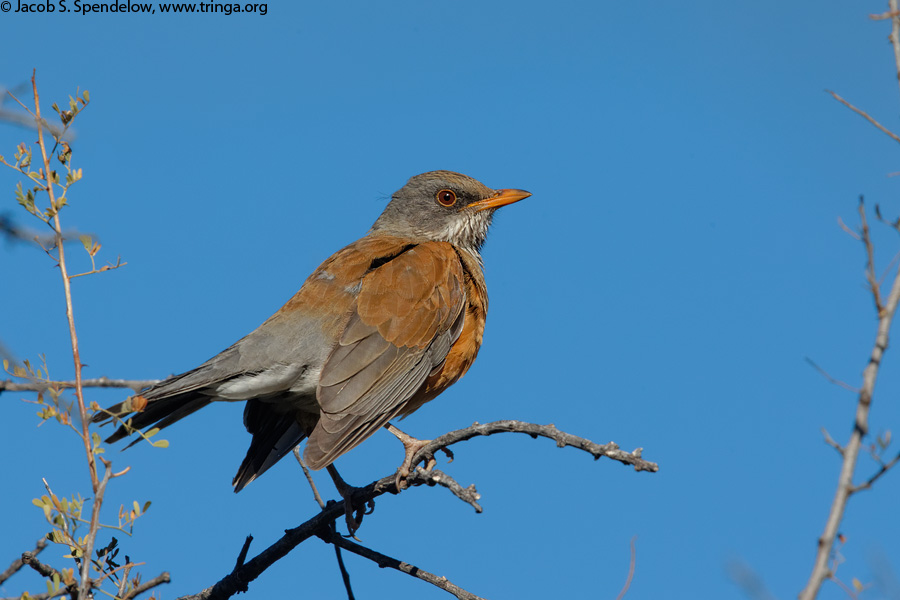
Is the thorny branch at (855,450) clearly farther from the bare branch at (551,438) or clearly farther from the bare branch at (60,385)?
the bare branch at (60,385)

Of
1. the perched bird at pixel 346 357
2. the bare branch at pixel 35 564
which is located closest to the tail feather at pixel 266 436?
the perched bird at pixel 346 357

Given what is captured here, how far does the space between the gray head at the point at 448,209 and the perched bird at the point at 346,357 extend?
29.8 inches

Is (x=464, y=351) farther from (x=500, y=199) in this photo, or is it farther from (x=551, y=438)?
(x=551, y=438)

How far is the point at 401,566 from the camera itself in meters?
4.18

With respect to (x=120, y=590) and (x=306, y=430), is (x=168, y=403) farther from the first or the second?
(x=120, y=590)

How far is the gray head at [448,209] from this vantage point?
25.3 ft

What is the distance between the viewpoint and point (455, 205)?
783 cm

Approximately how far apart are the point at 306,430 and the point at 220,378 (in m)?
0.94

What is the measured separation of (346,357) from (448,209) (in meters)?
2.58

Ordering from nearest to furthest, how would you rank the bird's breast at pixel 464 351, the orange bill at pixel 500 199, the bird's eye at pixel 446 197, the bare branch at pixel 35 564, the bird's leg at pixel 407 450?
the bare branch at pixel 35 564, the bird's leg at pixel 407 450, the bird's breast at pixel 464 351, the orange bill at pixel 500 199, the bird's eye at pixel 446 197

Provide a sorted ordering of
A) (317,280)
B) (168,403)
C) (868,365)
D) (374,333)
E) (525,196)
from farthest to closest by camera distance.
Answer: (525,196)
(317,280)
(374,333)
(168,403)
(868,365)

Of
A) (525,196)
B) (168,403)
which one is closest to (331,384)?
(168,403)

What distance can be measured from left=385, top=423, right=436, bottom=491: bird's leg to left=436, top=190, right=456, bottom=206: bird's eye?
2.61m

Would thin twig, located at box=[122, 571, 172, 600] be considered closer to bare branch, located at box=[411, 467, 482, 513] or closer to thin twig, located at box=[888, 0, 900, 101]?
bare branch, located at box=[411, 467, 482, 513]
